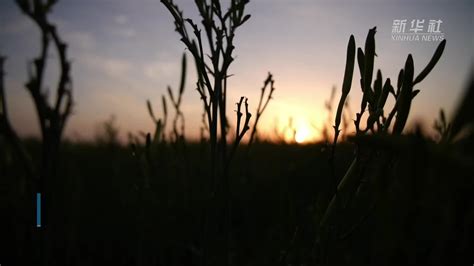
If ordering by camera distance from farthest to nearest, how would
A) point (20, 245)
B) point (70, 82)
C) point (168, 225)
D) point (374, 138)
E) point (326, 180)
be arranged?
point (326, 180)
point (20, 245)
point (168, 225)
point (70, 82)
point (374, 138)

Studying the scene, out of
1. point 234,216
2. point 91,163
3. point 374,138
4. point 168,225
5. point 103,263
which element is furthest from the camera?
point 91,163

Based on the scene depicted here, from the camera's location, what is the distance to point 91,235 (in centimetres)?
254

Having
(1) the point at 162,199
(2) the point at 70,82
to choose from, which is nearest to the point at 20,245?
(1) the point at 162,199

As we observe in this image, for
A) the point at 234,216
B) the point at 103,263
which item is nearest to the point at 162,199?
the point at 103,263

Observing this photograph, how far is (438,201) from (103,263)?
2290 mm

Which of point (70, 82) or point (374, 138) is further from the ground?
point (70, 82)

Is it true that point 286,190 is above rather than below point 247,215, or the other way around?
above

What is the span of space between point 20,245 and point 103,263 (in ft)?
1.61

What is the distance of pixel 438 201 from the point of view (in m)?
0.35

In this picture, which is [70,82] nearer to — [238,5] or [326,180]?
[238,5]

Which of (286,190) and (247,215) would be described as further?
(247,215)

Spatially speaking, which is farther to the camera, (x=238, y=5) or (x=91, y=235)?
(x=91, y=235)

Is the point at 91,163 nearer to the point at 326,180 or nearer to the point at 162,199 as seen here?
the point at 326,180

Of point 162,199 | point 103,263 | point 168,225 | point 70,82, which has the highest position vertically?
point 70,82
